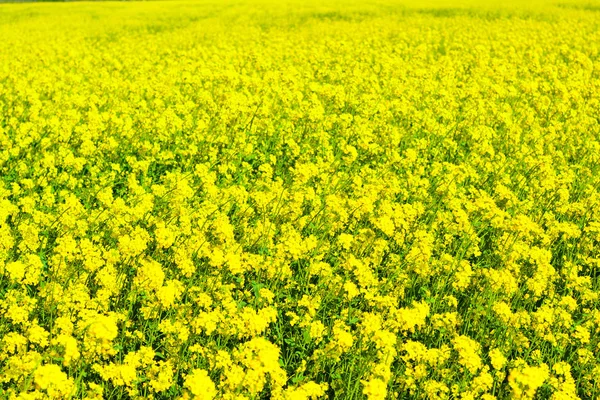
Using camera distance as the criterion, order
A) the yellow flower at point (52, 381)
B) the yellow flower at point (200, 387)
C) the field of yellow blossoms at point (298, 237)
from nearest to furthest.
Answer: the yellow flower at point (52, 381) < the yellow flower at point (200, 387) < the field of yellow blossoms at point (298, 237)

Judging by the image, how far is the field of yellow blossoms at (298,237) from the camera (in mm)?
3258

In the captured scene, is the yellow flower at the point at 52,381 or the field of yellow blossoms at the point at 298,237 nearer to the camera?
the yellow flower at the point at 52,381

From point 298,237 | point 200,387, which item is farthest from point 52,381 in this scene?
point 298,237

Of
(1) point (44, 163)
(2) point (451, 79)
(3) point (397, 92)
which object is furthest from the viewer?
(2) point (451, 79)

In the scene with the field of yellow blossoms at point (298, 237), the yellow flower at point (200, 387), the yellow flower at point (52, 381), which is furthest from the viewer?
the field of yellow blossoms at point (298, 237)

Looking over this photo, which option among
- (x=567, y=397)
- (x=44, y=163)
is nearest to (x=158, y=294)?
(x=567, y=397)

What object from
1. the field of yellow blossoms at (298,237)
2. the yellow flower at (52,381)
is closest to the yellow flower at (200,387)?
the field of yellow blossoms at (298,237)

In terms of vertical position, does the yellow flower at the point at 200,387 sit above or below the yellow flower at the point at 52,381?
below

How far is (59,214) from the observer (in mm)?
4598

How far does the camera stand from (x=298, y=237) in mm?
4324

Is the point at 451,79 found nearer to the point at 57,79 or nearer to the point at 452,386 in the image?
the point at 57,79

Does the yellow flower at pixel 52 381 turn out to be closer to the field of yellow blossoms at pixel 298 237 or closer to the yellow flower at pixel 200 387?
→ the field of yellow blossoms at pixel 298 237

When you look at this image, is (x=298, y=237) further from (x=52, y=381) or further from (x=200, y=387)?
(x=52, y=381)

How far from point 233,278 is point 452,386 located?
69.1 inches
